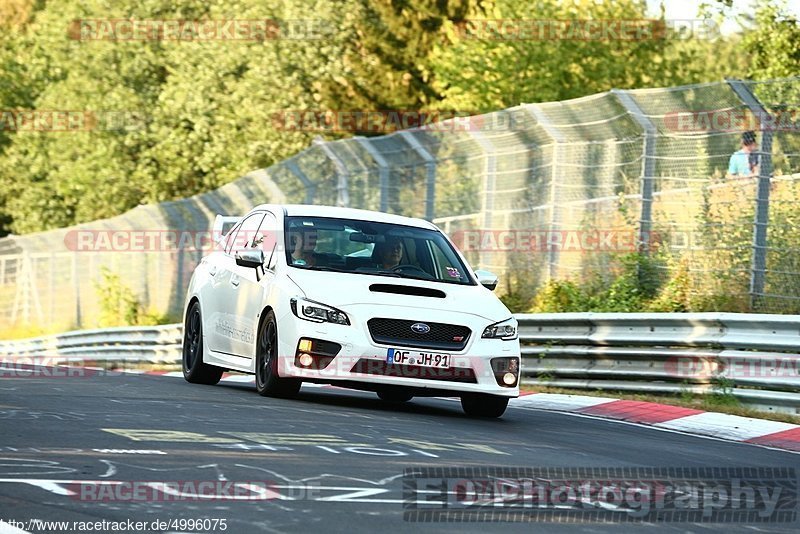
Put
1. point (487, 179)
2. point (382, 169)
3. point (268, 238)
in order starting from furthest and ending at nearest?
point (382, 169), point (487, 179), point (268, 238)

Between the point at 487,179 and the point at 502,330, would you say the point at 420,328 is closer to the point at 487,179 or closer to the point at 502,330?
the point at 502,330

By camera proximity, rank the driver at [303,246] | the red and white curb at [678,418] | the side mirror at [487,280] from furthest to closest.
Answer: the side mirror at [487,280], the driver at [303,246], the red and white curb at [678,418]

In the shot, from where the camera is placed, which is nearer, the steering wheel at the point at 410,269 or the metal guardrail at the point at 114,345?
the steering wheel at the point at 410,269

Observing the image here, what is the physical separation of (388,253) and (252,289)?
1.13 meters

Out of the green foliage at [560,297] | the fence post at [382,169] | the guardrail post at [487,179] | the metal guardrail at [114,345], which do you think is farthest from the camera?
the metal guardrail at [114,345]

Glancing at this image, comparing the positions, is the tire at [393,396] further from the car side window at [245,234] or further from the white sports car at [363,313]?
the car side window at [245,234]

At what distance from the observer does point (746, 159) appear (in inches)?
627

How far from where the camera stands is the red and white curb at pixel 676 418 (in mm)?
11953

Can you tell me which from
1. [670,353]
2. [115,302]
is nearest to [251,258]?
[670,353]

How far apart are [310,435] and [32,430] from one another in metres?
1.57

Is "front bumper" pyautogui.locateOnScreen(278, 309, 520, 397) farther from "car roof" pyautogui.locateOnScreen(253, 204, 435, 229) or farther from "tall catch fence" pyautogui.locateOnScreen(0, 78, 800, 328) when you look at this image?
"tall catch fence" pyautogui.locateOnScreen(0, 78, 800, 328)

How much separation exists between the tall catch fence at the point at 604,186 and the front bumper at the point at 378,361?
4325 mm

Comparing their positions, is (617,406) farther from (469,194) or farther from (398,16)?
(398,16)

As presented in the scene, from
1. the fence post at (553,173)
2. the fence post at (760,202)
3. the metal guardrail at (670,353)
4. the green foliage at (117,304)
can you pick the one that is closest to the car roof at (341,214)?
the metal guardrail at (670,353)
